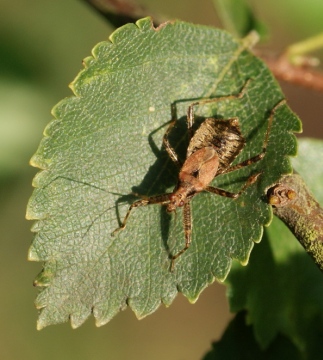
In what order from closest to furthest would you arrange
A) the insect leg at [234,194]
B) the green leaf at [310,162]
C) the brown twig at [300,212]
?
the brown twig at [300,212], the insect leg at [234,194], the green leaf at [310,162]

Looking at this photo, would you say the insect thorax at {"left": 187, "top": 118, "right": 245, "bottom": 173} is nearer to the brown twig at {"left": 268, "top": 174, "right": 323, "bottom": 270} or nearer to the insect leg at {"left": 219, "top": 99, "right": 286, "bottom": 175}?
the insect leg at {"left": 219, "top": 99, "right": 286, "bottom": 175}

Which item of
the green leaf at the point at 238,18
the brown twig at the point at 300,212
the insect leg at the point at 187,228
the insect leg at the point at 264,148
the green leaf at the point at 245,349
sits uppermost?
the green leaf at the point at 238,18

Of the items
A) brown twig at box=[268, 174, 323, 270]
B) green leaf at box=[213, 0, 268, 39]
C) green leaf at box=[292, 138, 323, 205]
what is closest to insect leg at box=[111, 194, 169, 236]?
brown twig at box=[268, 174, 323, 270]

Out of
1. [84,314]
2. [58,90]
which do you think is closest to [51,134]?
[84,314]

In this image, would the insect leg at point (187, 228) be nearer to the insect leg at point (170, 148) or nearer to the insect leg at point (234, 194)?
the insect leg at point (234, 194)

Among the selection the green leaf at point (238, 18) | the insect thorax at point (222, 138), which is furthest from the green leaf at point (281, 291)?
the green leaf at point (238, 18)

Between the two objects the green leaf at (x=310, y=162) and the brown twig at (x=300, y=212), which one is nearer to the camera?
the brown twig at (x=300, y=212)
